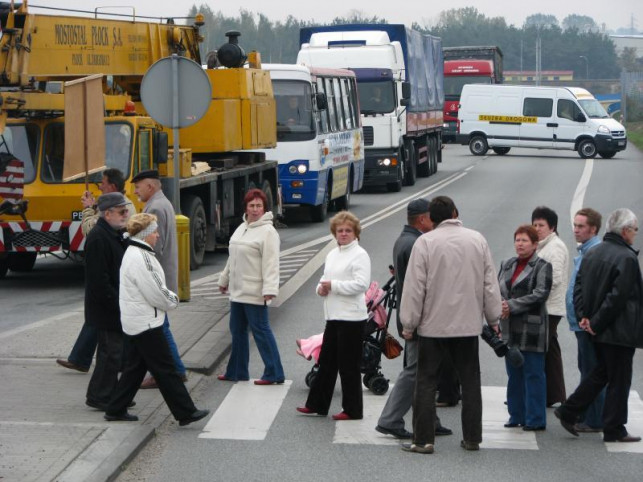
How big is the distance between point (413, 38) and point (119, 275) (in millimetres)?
28086

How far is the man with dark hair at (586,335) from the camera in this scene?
8.91 metres

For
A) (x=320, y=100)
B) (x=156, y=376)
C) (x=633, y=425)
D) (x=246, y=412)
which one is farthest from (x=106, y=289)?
(x=320, y=100)

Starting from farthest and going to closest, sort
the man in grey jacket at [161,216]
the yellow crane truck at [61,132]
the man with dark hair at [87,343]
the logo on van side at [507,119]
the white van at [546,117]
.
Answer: the logo on van side at [507,119] < the white van at [546,117] < the yellow crane truck at [61,132] < the man in grey jacket at [161,216] < the man with dark hair at [87,343]

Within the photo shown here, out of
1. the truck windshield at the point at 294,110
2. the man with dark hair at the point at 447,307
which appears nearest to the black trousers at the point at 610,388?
the man with dark hair at the point at 447,307

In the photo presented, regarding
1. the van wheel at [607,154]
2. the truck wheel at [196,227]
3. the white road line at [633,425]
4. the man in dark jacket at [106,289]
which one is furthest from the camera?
the van wheel at [607,154]

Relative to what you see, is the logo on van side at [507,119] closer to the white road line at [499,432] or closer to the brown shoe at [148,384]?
the white road line at [499,432]

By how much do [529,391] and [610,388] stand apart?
533 mm

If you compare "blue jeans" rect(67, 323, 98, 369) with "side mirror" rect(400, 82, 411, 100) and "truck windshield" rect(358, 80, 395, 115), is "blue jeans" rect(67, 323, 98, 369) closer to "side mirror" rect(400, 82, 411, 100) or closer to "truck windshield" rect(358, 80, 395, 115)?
"truck windshield" rect(358, 80, 395, 115)

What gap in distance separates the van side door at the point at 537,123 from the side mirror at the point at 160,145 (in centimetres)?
3400

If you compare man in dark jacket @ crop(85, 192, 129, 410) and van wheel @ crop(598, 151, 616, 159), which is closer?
man in dark jacket @ crop(85, 192, 129, 410)

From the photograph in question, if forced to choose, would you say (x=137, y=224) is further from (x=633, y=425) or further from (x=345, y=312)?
(x=633, y=425)

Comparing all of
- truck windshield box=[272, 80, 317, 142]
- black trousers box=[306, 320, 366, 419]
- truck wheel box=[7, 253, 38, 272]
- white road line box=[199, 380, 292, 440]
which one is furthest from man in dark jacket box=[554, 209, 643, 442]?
truck windshield box=[272, 80, 317, 142]

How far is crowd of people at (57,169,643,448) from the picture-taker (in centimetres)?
816

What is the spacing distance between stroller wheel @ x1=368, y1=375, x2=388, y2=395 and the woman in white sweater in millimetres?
865
